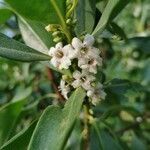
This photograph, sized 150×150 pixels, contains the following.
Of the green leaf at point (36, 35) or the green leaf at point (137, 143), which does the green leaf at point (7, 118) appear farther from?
the green leaf at point (137, 143)

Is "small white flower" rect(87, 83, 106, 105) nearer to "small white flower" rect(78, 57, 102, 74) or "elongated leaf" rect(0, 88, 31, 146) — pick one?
"small white flower" rect(78, 57, 102, 74)

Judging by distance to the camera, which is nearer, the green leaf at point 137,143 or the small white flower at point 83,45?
the small white flower at point 83,45

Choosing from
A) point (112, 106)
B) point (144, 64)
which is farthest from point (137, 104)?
point (112, 106)

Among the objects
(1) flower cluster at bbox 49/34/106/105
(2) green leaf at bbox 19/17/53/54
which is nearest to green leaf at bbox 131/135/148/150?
(2) green leaf at bbox 19/17/53/54

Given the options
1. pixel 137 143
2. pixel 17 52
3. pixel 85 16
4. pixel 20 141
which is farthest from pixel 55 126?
pixel 137 143

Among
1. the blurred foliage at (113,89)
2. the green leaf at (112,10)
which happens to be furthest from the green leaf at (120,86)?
the green leaf at (112,10)

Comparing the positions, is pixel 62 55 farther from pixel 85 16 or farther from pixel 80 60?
pixel 85 16

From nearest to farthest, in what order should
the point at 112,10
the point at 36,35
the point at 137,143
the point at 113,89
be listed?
the point at 112,10 < the point at 36,35 < the point at 113,89 < the point at 137,143

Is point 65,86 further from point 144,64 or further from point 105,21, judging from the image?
point 144,64
